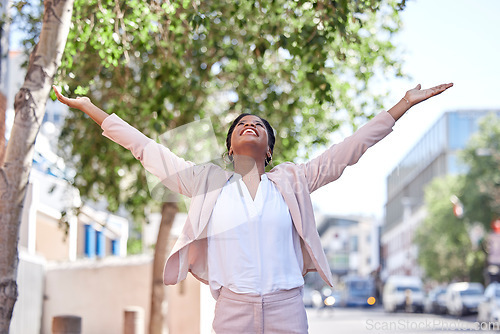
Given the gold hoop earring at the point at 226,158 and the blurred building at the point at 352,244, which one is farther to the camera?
the blurred building at the point at 352,244

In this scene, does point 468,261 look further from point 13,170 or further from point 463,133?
point 13,170

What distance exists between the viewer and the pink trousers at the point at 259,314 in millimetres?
3799

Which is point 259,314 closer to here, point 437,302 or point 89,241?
point 89,241

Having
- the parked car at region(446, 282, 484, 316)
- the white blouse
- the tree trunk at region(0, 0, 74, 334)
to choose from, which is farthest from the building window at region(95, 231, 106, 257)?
the white blouse

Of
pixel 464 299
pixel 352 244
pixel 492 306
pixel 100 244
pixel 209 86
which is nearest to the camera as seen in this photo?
pixel 209 86

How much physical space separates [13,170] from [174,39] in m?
5.48

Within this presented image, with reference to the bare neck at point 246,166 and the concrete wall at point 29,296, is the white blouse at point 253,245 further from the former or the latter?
the concrete wall at point 29,296

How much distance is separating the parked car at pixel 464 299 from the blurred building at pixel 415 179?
2697 cm

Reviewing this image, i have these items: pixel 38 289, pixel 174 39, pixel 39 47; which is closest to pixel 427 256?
pixel 38 289

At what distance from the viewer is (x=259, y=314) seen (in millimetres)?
3787

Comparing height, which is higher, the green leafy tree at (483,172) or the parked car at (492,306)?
the green leafy tree at (483,172)

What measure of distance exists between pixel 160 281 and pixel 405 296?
121 ft

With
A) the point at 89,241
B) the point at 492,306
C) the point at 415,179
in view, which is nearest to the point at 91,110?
the point at 492,306

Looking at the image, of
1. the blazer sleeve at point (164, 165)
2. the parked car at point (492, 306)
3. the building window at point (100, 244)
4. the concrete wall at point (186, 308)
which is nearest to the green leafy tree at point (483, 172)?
the parked car at point (492, 306)
